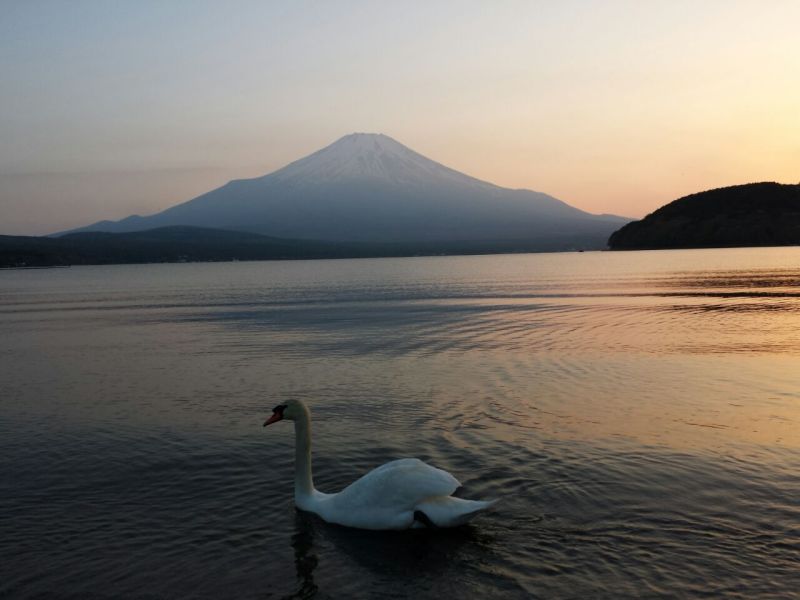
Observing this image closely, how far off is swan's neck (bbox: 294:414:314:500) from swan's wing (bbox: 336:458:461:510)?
3.32ft

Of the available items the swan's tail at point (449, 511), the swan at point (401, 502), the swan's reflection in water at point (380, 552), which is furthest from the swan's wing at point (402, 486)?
the swan's reflection in water at point (380, 552)

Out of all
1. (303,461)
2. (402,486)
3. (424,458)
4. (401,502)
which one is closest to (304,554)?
(401,502)

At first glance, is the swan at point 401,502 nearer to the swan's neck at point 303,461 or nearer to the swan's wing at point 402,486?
the swan's wing at point 402,486

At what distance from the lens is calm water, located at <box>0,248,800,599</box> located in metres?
8.84

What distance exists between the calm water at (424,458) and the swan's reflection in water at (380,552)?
0.03m

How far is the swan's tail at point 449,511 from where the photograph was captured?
9523 mm

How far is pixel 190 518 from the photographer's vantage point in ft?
35.2

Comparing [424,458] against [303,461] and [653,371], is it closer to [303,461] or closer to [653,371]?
[303,461]

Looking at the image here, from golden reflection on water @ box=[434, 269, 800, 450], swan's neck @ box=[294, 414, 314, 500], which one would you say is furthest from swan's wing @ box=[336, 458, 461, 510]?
golden reflection on water @ box=[434, 269, 800, 450]

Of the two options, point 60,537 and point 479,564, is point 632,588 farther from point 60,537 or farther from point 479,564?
point 60,537

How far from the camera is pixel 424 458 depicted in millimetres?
13156

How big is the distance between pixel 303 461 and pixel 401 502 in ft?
6.68

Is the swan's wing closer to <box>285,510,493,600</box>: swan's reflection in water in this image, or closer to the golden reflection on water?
<box>285,510,493,600</box>: swan's reflection in water

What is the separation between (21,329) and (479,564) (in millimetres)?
39158
